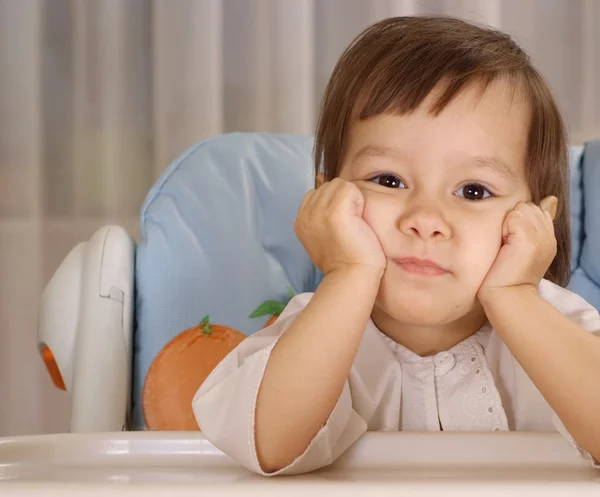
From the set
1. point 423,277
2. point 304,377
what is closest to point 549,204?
point 423,277

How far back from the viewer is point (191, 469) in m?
0.59

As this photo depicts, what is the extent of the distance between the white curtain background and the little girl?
0.72 meters

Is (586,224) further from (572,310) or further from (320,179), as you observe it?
(320,179)

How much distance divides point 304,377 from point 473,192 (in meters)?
0.26

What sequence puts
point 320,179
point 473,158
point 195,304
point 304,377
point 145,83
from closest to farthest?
point 304,377, point 473,158, point 320,179, point 195,304, point 145,83

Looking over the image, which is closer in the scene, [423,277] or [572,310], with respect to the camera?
[423,277]

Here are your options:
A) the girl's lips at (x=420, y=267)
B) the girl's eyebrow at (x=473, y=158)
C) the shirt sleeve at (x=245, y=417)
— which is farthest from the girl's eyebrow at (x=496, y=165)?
the shirt sleeve at (x=245, y=417)

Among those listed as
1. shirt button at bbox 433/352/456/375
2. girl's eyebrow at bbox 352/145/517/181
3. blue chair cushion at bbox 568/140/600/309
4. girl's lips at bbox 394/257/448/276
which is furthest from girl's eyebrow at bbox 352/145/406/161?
blue chair cushion at bbox 568/140/600/309

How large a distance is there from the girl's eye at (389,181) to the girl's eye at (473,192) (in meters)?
0.06

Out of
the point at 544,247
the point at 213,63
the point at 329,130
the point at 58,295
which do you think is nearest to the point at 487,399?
the point at 544,247

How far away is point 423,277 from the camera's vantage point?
29.9 inches

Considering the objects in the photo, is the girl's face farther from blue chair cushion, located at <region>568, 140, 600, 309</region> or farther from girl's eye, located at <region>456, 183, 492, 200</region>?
blue chair cushion, located at <region>568, 140, 600, 309</region>

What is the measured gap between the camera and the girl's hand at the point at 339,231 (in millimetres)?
741

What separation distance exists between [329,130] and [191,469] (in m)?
0.46
